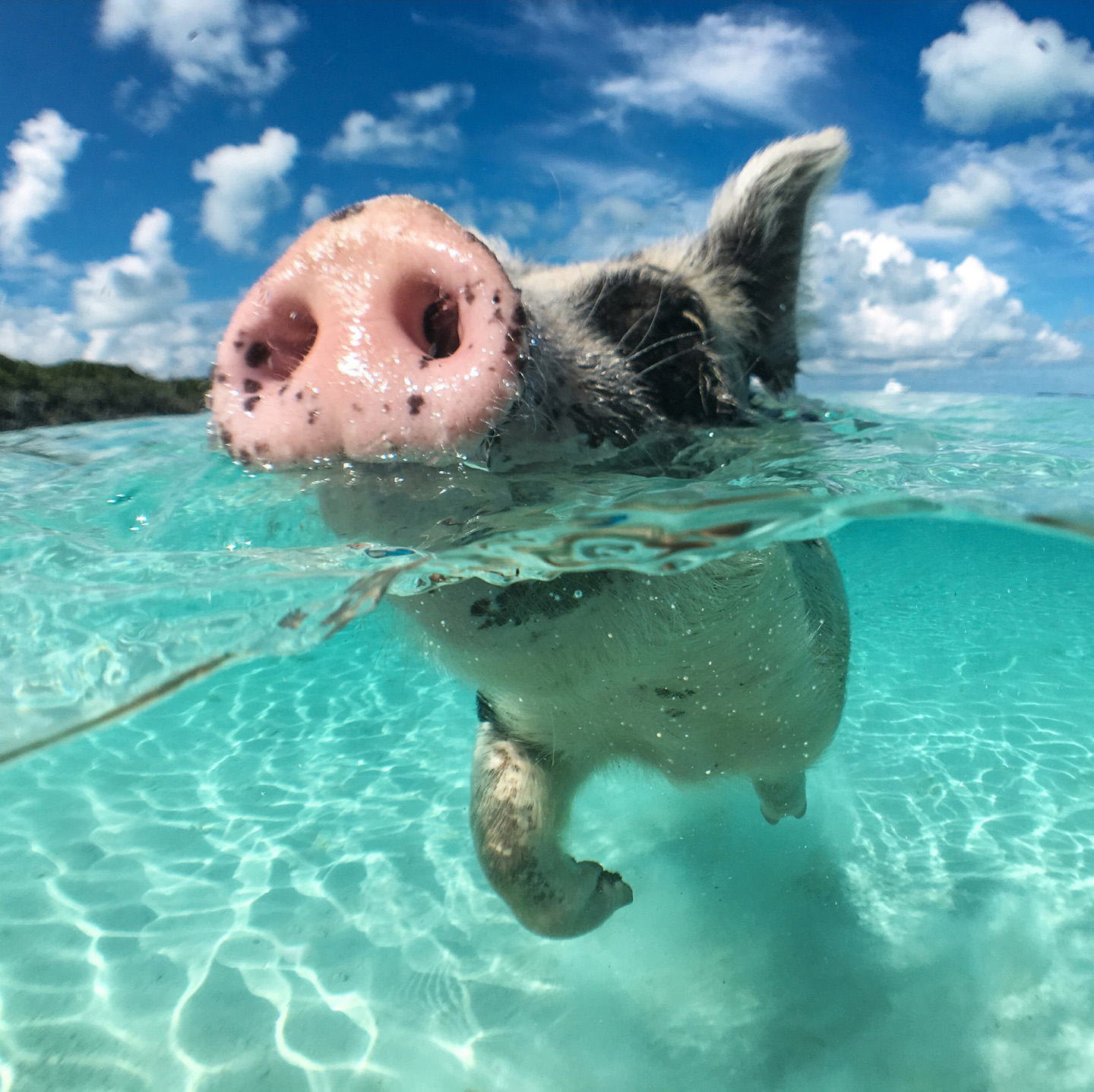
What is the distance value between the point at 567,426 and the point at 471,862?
10.6 ft

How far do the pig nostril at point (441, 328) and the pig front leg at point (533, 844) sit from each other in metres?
1.73

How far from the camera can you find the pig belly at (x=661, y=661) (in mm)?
2203

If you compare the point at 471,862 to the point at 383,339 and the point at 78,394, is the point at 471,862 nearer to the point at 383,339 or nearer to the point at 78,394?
the point at 383,339

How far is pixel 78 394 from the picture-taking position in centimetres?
973

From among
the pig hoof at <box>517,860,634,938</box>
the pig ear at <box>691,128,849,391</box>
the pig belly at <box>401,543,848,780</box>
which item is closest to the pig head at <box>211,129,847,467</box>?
the pig belly at <box>401,543,848,780</box>

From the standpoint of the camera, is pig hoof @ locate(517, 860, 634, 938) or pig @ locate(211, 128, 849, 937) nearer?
pig @ locate(211, 128, 849, 937)

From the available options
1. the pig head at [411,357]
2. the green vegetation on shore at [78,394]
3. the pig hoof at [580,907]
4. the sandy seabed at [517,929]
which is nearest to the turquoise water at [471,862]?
the sandy seabed at [517,929]

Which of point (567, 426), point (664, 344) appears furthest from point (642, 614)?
point (664, 344)

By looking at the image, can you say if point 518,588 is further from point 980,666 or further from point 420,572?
point 980,666

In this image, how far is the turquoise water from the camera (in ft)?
9.15

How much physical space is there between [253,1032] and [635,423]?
2796 mm

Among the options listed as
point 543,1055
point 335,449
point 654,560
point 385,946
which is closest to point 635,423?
point 654,560

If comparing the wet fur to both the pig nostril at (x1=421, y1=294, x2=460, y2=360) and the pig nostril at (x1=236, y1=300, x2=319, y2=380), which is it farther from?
the pig nostril at (x1=236, y1=300, x2=319, y2=380)

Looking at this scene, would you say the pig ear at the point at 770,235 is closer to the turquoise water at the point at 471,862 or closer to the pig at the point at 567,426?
the pig at the point at 567,426
